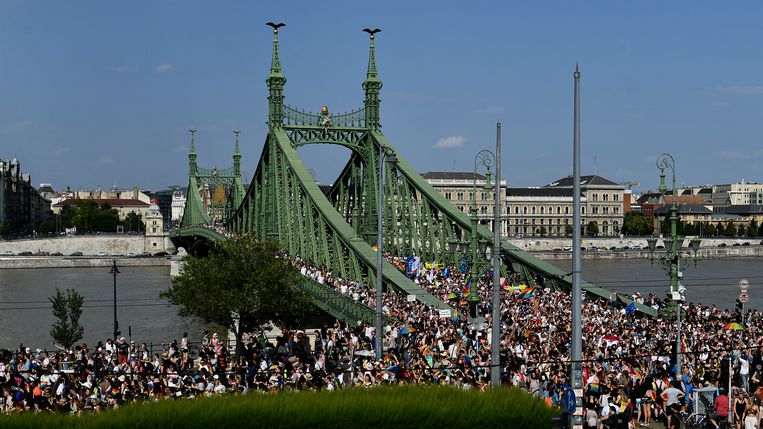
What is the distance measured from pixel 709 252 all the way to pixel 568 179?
5254 cm

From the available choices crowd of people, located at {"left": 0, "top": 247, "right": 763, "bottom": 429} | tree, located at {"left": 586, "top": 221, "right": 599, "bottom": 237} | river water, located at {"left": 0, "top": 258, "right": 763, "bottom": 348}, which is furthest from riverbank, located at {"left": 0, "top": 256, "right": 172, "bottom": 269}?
crowd of people, located at {"left": 0, "top": 247, "right": 763, "bottom": 429}

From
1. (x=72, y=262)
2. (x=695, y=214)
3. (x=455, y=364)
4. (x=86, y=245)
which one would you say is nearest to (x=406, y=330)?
(x=455, y=364)

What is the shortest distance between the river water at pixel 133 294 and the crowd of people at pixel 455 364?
66.6ft

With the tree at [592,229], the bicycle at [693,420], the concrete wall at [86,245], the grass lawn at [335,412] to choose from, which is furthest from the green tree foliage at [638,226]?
the grass lawn at [335,412]

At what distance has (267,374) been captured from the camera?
20.4m

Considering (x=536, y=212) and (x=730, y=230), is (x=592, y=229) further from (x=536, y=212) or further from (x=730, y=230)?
(x=730, y=230)

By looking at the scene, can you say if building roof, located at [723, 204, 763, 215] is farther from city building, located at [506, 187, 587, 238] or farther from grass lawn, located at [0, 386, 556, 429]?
grass lawn, located at [0, 386, 556, 429]

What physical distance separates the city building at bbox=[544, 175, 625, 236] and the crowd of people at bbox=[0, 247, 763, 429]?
136630mm

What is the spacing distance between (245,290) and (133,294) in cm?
4308

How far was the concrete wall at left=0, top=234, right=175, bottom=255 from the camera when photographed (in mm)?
126250

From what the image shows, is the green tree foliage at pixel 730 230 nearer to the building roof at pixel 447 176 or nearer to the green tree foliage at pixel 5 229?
the building roof at pixel 447 176

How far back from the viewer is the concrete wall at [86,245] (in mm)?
126250

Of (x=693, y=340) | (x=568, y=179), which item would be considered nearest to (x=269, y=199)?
(x=693, y=340)

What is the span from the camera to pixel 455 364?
2120 centimetres
